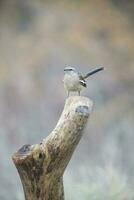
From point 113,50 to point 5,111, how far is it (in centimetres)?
71

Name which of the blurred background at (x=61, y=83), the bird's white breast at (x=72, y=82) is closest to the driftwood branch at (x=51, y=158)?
the bird's white breast at (x=72, y=82)

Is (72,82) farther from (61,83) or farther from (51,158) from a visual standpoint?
(61,83)

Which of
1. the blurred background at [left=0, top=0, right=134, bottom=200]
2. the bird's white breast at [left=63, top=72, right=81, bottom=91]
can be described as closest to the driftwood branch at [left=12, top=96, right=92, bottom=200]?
the bird's white breast at [left=63, top=72, right=81, bottom=91]

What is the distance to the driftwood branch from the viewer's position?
1155 millimetres

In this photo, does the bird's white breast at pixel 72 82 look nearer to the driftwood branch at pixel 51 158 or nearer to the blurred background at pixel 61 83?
the driftwood branch at pixel 51 158

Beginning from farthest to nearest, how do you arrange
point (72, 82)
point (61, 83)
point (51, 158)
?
point (61, 83) < point (72, 82) < point (51, 158)

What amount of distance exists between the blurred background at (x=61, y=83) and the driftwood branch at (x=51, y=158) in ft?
4.27

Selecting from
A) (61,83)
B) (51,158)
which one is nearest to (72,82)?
(51,158)

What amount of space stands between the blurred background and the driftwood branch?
1302 mm

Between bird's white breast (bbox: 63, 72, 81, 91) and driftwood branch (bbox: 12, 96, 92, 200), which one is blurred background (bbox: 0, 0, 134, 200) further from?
driftwood branch (bbox: 12, 96, 92, 200)

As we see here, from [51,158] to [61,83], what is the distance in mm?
1464

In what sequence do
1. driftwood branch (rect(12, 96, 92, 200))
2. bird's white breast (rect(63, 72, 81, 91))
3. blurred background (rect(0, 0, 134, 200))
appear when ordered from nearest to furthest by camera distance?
1. driftwood branch (rect(12, 96, 92, 200))
2. bird's white breast (rect(63, 72, 81, 91))
3. blurred background (rect(0, 0, 134, 200))

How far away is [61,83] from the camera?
8.62 feet

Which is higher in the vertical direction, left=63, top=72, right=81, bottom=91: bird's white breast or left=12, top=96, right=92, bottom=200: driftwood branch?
left=63, top=72, right=81, bottom=91: bird's white breast
